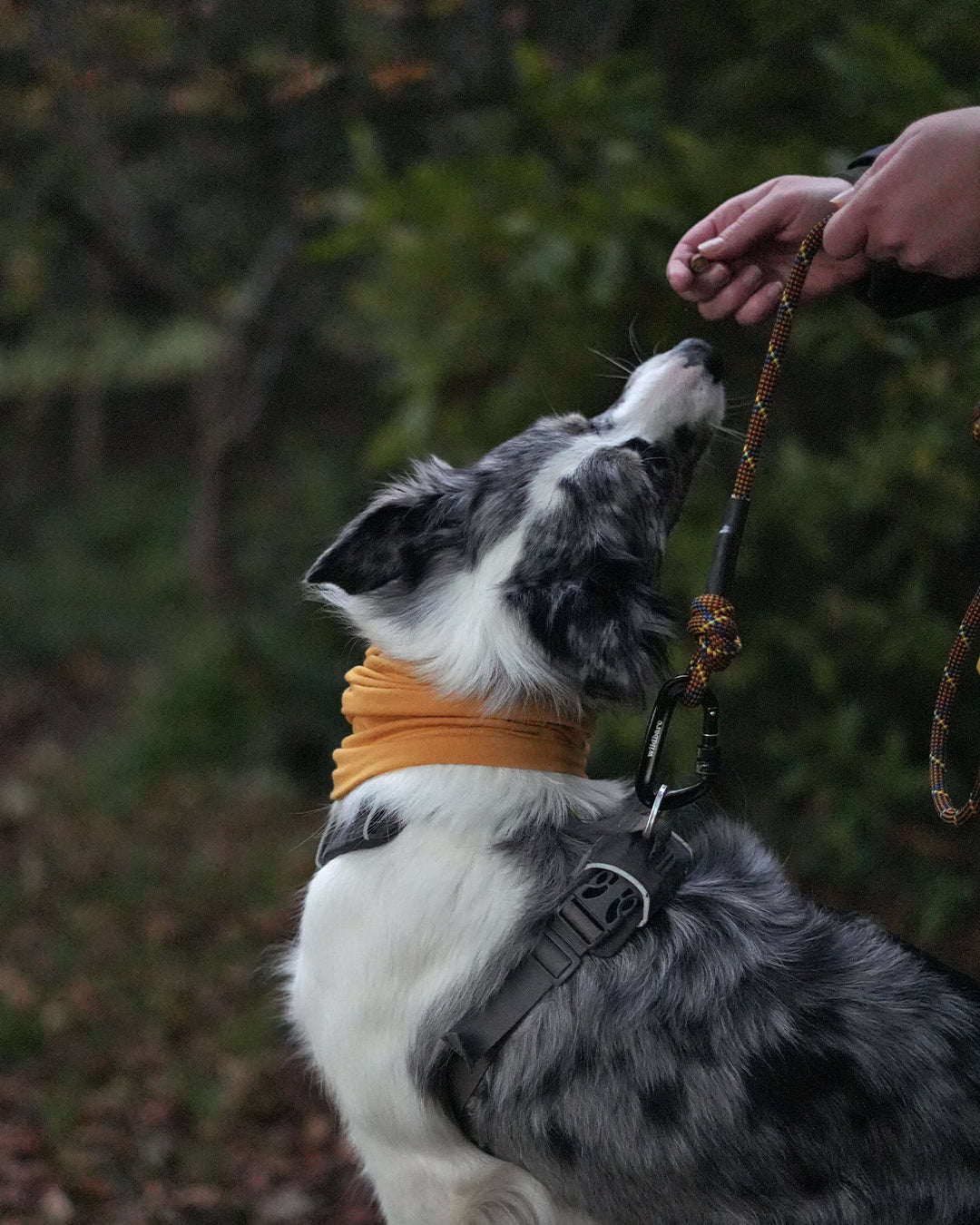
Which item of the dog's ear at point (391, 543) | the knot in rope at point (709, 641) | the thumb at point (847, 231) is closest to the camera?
the thumb at point (847, 231)

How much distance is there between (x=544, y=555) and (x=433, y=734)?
1.37 feet

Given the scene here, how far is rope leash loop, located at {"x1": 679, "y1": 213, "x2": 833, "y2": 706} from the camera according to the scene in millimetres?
2312

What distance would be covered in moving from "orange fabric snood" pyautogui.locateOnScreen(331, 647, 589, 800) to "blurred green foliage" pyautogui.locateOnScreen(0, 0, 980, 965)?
245 cm

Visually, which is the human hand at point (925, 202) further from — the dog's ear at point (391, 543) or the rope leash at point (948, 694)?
the dog's ear at point (391, 543)

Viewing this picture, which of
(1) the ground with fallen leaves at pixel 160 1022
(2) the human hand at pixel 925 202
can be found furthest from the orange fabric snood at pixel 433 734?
(2) the human hand at pixel 925 202

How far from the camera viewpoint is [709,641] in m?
2.32

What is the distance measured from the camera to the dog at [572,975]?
2.17m

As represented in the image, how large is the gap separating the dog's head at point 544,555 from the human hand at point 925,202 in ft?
1.95

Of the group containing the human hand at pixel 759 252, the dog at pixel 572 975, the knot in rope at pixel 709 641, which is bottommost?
the dog at pixel 572 975

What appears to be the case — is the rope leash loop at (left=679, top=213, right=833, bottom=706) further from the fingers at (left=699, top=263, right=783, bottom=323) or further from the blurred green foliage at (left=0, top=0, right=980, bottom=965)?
the blurred green foliage at (left=0, top=0, right=980, bottom=965)

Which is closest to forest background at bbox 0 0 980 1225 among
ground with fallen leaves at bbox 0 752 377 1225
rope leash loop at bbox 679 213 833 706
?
ground with fallen leaves at bbox 0 752 377 1225

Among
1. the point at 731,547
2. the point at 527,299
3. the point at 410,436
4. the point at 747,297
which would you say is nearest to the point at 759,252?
the point at 747,297

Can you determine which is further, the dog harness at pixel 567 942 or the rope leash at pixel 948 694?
the rope leash at pixel 948 694

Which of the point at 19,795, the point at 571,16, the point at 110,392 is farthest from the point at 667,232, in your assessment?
the point at 110,392
